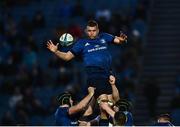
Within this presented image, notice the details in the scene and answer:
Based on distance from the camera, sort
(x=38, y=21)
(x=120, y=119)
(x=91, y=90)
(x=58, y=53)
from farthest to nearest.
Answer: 1. (x=38, y=21)
2. (x=91, y=90)
3. (x=58, y=53)
4. (x=120, y=119)

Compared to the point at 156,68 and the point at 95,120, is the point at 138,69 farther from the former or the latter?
the point at 95,120

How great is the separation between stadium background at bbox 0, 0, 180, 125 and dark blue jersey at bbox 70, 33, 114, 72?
9013 mm

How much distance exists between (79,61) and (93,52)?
11.9 metres

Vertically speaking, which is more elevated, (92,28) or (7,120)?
(92,28)

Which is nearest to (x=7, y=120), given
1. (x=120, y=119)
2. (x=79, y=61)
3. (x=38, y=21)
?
(x=79, y=61)

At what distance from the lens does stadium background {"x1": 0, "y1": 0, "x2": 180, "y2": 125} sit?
105 feet

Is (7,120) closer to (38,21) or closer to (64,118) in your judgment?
(38,21)

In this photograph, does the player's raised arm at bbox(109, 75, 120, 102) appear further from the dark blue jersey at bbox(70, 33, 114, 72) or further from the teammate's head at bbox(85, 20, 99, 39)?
the teammate's head at bbox(85, 20, 99, 39)

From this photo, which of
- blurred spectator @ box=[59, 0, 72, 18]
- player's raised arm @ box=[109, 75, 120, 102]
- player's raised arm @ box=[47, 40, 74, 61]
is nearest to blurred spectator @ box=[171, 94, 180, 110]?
blurred spectator @ box=[59, 0, 72, 18]

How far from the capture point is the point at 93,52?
20.5 meters

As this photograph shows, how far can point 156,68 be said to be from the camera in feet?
112

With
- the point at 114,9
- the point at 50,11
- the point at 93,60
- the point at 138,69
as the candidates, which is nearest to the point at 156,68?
the point at 138,69

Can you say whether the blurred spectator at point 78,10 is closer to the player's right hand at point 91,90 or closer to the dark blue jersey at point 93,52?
the dark blue jersey at point 93,52

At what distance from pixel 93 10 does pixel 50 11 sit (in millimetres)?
2164
